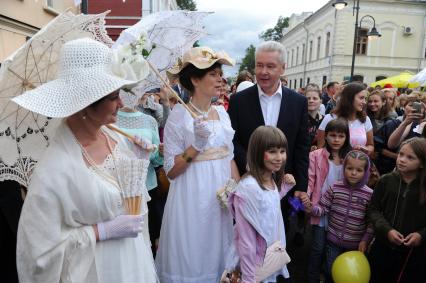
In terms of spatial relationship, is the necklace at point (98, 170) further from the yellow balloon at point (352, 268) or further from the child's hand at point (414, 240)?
the child's hand at point (414, 240)

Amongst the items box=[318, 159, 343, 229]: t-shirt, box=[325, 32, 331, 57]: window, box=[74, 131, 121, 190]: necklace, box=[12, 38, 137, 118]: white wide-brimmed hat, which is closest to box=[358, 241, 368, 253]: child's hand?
box=[318, 159, 343, 229]: t-shirt

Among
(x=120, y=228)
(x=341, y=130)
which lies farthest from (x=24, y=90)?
(x=341, y=130)

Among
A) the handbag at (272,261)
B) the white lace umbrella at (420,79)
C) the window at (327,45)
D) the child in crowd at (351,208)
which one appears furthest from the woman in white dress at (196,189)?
the window at (327,45)

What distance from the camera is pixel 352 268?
125 inches

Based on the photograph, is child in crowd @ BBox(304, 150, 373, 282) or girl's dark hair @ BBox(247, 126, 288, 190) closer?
girl's dark hair @ BBox(247, 126, 288, 190)

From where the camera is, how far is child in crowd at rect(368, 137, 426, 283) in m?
3.02

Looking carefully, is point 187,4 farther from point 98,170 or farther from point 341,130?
point 98,170

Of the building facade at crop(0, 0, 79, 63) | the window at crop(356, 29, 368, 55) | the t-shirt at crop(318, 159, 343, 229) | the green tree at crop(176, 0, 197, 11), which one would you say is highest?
the green tree at crop(176, 0, 197, 11)

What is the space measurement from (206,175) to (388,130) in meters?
3.48

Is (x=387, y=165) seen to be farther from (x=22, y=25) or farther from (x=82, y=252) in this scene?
(x=22, y=25)

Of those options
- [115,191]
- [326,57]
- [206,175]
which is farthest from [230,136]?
[326,57]

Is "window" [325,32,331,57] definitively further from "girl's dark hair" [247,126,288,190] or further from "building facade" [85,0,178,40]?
"girl's dark hair" [247,126,288,190]

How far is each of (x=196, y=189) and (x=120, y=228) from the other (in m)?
1.10

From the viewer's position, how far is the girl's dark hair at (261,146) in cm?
257
